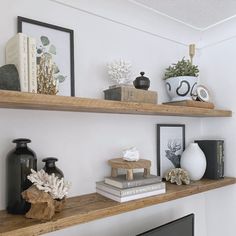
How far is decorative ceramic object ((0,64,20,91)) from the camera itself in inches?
30.1

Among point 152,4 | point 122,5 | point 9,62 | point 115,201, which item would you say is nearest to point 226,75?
point 152,4

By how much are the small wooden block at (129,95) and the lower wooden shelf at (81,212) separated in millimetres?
418

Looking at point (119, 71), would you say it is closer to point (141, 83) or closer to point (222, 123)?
point (141, 83)

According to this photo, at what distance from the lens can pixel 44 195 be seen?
78cm

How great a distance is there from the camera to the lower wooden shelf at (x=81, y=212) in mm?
732

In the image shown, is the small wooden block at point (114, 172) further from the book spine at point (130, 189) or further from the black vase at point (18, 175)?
the black vase at point (18, 175)

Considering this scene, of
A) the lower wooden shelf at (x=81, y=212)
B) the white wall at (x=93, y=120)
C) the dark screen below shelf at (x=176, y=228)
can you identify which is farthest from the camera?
the dark screen below shelf at (x=176, y=228)

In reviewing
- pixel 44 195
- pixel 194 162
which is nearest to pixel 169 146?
pixel 194 162

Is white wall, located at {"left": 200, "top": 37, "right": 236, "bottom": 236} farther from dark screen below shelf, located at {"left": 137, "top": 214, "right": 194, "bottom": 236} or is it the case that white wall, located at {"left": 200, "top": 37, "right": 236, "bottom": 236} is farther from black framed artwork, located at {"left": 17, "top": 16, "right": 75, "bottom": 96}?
black framed artwork, located at {"left": 17, "top": 16, "right": 75, "bottom": 96}

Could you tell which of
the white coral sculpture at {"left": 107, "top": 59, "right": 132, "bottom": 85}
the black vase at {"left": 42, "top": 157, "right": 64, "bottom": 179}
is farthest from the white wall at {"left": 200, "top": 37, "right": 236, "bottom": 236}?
the black vase at {"left": 42, "top": 157, "right": 64, "bottom": 179}

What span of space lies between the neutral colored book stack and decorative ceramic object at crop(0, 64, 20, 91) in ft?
0.05

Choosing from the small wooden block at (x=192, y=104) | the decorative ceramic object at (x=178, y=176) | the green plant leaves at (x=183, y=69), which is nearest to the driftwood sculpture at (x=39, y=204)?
the decorative ceramic object at (x=178, y=176)

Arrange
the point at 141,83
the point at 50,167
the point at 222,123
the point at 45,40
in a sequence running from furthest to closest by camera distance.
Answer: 1. the point at 222,123
2. the point at 141,83
3. the point at 45,40
4. the point at 50,167

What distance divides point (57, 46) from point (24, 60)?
278 millimetres
